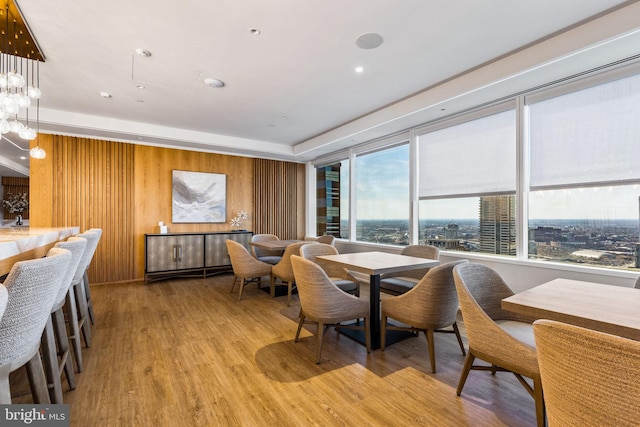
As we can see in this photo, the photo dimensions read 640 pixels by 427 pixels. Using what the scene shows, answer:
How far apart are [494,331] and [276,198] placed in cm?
601

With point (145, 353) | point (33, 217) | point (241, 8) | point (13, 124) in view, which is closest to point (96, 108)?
point (13, 124)

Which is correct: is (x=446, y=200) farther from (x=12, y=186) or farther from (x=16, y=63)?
(x=12, y=186)

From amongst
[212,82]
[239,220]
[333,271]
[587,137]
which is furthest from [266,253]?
[587,137]

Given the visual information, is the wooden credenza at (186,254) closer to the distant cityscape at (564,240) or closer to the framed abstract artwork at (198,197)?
the framed abstract artwork at (198,197)

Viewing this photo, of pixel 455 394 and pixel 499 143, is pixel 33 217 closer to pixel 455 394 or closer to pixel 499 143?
pixel 455 394

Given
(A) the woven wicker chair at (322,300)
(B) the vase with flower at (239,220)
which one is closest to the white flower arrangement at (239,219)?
(B) the vase with flower at (239,220)

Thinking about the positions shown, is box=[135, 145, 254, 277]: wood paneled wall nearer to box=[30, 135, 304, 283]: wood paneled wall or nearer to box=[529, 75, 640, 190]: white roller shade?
box=[30, 135, 304, 283]: wood paneled wall

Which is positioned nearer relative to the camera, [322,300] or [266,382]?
[266,382]

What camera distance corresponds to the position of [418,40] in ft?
9.21

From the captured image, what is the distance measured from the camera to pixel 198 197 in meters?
6.33

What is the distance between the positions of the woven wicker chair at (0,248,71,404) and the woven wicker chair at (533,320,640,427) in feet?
6.12

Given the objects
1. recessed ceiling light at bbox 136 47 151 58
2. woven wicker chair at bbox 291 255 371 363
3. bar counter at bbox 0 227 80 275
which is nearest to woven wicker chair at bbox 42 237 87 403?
bar counter at bbox 0 227 80 275

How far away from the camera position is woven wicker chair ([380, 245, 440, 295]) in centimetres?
342

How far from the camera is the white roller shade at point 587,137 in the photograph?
281 cm
